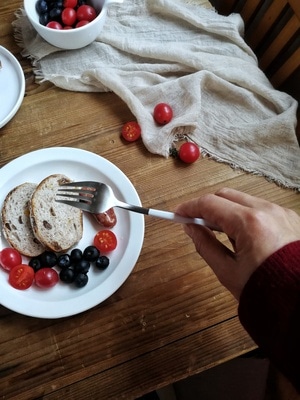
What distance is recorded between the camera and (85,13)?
1048mm

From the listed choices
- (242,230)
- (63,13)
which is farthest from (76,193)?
(63,13)

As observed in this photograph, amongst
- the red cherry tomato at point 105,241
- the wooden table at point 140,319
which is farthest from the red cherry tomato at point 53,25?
the red cherry tomato at point 105,241

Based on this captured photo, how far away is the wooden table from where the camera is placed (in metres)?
0.79

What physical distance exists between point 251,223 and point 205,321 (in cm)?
32

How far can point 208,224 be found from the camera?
718 millimetres

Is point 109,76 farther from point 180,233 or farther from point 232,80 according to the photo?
point 180,233

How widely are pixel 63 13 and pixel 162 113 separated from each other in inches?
14.2

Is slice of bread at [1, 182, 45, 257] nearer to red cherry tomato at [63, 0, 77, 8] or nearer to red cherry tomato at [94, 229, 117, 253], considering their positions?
red cherry tomato at [94, 229, 117, 253]

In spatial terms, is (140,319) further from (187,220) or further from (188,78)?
(188,78)

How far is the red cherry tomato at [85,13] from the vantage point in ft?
3.44

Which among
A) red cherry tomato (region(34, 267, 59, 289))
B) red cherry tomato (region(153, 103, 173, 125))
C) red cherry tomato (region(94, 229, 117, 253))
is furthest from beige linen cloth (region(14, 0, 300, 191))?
red cherry tomato (region(34, 267, 59, 289))

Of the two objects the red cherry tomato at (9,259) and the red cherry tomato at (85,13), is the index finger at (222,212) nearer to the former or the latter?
the red cherry tomato at (9,259)

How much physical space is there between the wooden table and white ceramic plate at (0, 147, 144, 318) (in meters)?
0.04

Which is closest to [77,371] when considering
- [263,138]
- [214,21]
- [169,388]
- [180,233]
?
[180,233]
